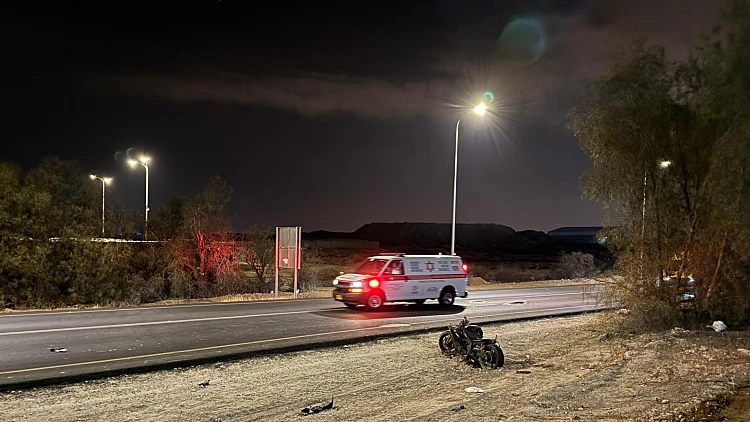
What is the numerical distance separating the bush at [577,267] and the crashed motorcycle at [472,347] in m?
44.4

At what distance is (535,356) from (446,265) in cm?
1116

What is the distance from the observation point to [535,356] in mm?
13844

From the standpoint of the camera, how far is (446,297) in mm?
24719

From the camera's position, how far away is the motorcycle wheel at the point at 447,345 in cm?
1351

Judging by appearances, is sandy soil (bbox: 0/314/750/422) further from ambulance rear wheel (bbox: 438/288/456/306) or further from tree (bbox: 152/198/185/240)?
tree (bbox: 152/198/185/240)

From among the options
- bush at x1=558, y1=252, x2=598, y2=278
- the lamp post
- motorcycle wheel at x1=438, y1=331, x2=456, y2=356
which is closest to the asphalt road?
motorcycle wheel at x1=438, y1=331, x2=456, y2=356

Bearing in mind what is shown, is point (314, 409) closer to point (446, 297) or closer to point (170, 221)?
point (446, 297)

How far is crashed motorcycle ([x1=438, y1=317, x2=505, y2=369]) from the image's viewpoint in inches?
486

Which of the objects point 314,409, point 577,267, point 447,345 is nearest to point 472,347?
point 447,345

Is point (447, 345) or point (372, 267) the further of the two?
point (372, 267)

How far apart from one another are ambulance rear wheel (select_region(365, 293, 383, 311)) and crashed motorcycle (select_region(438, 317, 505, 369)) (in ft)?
28.9

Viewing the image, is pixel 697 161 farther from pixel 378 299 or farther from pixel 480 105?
pixel 480 105

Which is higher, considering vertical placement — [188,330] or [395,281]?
[395,281]

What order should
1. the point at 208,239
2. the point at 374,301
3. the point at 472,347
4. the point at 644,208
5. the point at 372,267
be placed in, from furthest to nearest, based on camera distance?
the point at 208,239
the point at 372,267
the point at 374,301
the point at 644,208
the point at 472,347
